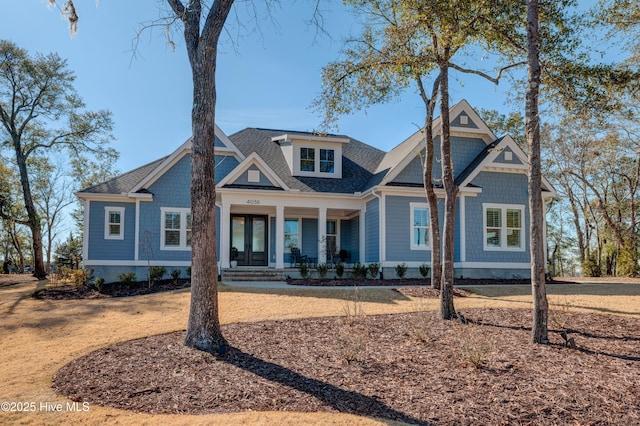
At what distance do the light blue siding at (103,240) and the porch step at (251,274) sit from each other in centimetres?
440

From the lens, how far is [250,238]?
59.8 feet

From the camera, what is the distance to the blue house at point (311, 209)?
16.2 metres

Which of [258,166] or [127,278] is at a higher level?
[258,166]

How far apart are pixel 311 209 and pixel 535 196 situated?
12.1 metres

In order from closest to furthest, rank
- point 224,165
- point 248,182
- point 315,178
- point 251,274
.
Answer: point 251,274 < point 248,182 < point 224,165 < point 315,178

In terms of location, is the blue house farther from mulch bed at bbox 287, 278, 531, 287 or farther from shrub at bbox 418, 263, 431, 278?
mulch bed at bbox 287, 278, 531, 287

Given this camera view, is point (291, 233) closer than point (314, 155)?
Yes

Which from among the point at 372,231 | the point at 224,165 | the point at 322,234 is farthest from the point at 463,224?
the point at 224,165

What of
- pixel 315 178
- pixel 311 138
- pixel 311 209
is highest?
pixel 311 138

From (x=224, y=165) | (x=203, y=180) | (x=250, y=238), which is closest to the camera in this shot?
(x=203, y=180)

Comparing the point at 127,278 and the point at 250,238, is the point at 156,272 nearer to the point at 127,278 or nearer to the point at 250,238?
the point at 127,278

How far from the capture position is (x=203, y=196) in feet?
23.8

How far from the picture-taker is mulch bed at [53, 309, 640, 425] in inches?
192

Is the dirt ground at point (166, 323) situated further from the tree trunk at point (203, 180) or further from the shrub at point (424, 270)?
the shrub at point (424, 270)
